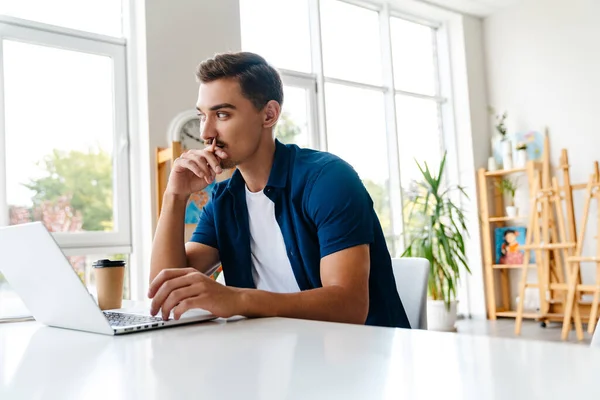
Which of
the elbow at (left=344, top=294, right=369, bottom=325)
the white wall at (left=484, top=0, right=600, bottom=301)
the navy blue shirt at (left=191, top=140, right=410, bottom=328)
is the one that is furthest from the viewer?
the white wall at (left=484, top=0, right=600, bottom=301)

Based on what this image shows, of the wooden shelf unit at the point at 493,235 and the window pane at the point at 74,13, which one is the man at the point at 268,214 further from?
the wooden shelf unit at the point at 493,235

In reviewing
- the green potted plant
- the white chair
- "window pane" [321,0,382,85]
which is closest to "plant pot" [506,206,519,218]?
the green potted plant

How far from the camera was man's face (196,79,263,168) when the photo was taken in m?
1.58

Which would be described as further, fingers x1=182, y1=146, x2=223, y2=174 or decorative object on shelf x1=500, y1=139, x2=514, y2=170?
decorative object on shelf x1=500, y1=139, x2=514, y2=170

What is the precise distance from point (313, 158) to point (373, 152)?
151 inches

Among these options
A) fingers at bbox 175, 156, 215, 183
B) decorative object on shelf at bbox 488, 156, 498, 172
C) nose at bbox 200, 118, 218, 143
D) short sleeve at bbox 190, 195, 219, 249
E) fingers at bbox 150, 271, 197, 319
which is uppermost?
decorative object on shelf at bbox 488, 156, 498, 172

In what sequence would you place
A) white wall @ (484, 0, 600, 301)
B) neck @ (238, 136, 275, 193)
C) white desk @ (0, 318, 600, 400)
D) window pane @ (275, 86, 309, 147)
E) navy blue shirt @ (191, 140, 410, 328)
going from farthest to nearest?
white wall @ (484, 0, 600, 301)
window pane @ (275, 86, 309, 147)
neck @ (238, 136, 275, 193)
navy blue shirt @ (191, 140, 410, 328)
white desk @ (0, 318, 600, 400)

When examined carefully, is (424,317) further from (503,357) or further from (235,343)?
(503,357)

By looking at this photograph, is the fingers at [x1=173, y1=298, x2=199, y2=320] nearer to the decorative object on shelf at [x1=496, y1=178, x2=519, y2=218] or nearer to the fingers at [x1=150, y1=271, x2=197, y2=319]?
the fingers at [x1=150, y1=271, x2=197, y2=319]

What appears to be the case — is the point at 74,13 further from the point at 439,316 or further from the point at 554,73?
the point at 554,73

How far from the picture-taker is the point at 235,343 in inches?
32.5

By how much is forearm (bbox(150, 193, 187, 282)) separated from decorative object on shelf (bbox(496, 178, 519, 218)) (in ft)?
14.8

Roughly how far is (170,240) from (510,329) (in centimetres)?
403

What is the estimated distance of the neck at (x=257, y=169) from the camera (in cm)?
167
